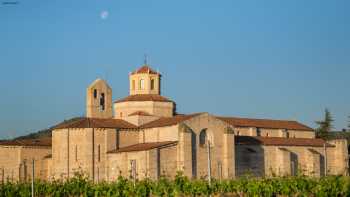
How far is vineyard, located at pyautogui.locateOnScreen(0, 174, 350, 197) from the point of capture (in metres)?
39.3

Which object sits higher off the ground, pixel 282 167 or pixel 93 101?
pixel 93 101

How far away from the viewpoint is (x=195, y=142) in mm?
55219

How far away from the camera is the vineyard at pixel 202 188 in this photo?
39.3 m

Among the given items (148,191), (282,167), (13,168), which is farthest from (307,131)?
(148,191)

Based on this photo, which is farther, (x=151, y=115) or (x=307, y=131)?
(x=307, y=131)

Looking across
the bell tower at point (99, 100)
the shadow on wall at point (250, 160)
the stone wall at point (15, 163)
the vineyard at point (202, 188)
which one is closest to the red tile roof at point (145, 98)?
the bell tower at point (99, 100)

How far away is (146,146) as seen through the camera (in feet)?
177

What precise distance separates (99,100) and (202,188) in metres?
22.9

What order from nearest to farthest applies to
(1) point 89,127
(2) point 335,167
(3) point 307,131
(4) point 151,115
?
(1) point 89,127 → (4) point 151,115 → (2) point 335,167 → (3) point 307,131

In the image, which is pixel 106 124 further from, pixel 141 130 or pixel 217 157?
pixel 217 157

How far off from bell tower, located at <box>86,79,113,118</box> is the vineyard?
16336 millimetres

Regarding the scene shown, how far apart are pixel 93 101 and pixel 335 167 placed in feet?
77.0

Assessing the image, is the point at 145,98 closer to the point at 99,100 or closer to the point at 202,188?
the point at 99,100

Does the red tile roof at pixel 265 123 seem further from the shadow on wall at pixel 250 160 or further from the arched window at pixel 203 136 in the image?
the arched window at pixel 203 136
